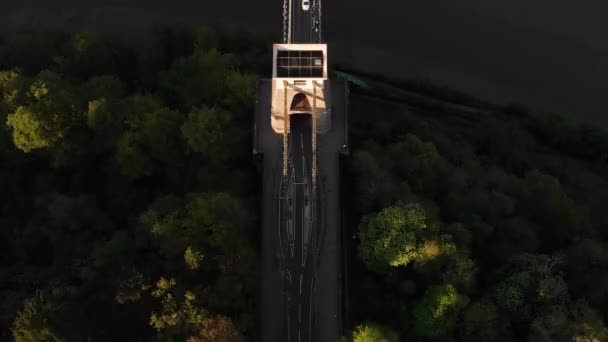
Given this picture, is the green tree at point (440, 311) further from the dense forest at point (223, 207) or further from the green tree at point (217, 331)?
the green tree at point (217, 331)

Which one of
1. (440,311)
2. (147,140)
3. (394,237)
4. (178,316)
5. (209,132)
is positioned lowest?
(440,311)

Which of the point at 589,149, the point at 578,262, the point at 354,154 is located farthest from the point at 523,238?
the point at 589,149

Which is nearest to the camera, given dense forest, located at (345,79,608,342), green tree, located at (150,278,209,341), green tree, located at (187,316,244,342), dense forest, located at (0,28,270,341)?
green tree, located at (187,316,244,342)

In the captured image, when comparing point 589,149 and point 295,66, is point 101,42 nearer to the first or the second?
point 295,66

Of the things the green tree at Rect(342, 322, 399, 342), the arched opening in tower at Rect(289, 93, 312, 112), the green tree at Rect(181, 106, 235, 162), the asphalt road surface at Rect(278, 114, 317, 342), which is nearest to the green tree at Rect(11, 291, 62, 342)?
the asphalt road surface at Rect(278, 114, 317, 342)

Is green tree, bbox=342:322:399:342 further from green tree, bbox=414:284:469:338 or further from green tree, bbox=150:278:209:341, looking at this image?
green tree, bbox=150:278:209:341

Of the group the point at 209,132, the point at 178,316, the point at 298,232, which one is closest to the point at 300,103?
the point at 209,132

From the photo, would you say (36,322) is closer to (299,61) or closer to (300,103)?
(300,103)
